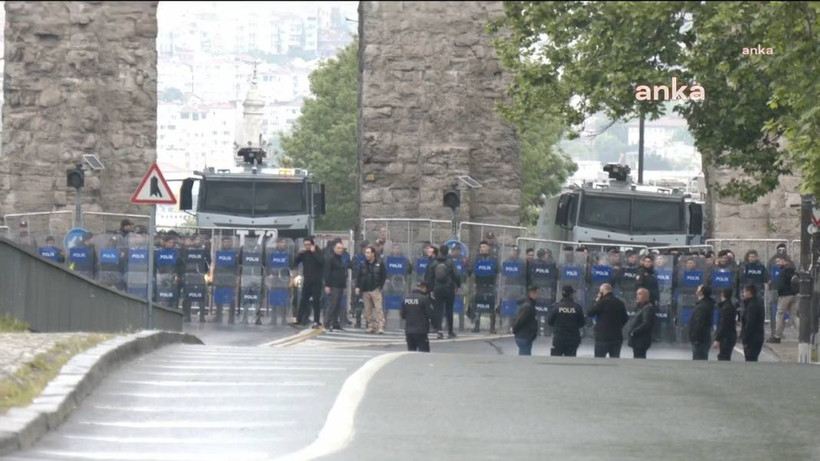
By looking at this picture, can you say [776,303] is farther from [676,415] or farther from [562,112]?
[676,415]

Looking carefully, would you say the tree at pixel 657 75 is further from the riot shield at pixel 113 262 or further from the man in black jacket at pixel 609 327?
the riot shield at pixel 113 262

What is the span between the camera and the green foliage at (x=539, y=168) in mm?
76062

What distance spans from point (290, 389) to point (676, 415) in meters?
3.35

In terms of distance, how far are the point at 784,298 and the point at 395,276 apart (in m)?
7.27

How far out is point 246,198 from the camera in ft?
130

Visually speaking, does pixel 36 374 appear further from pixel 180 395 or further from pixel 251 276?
pixel 251 276

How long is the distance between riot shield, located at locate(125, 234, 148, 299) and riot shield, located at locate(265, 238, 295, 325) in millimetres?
2292

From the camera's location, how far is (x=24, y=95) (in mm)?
41562

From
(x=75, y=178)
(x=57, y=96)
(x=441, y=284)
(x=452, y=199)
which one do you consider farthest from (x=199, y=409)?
(x=57, y=96)

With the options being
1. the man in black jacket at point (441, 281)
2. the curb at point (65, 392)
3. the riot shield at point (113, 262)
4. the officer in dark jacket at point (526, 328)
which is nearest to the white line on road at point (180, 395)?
the curb at point (65, 392)

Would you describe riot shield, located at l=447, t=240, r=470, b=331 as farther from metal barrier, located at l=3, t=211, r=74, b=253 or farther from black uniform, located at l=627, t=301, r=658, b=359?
metal barrier, located at l=3, t=211, r=74, b=253

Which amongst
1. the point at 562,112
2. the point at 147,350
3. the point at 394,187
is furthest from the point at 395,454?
the point at 394,187

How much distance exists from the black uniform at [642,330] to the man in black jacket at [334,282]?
8304 mm

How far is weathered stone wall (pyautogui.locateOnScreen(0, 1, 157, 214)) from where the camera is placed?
41438 mm
